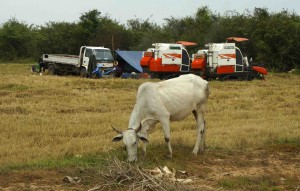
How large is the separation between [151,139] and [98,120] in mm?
3331

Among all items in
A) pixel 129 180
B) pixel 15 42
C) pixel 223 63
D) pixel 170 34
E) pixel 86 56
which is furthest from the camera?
pixel 15 42

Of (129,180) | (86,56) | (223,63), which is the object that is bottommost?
(129,180)

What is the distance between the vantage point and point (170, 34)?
4731 cm

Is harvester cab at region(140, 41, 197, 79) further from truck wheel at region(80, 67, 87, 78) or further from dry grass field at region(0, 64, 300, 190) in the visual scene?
dry grass field at region(0, 64, 300, 190)

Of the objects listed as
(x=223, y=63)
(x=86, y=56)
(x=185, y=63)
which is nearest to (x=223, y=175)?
(x=223, y=63)

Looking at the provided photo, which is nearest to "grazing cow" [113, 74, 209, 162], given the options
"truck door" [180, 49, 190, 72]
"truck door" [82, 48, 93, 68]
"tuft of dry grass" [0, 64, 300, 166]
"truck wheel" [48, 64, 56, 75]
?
"tuft of dry grass" [0, 64, 300, 166]

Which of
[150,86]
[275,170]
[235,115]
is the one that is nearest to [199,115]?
[150,86]

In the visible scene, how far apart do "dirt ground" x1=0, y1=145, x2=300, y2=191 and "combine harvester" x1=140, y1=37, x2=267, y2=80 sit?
63.4 ft

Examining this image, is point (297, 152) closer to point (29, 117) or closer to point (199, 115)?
point (199, 115)

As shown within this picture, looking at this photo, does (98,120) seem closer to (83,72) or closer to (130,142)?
(130,142)

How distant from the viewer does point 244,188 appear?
759 cm

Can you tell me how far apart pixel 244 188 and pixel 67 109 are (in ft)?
32.6

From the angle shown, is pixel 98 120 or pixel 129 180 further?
pixel 98 120

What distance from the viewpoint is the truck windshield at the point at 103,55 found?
3151cm
